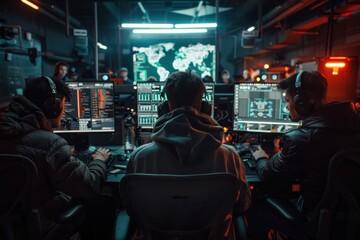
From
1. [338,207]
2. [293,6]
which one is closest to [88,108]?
[338,207]

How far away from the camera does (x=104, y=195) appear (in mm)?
2139

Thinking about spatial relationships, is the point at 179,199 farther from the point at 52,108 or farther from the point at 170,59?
the point at 170,59

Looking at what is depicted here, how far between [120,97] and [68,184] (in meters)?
1.30

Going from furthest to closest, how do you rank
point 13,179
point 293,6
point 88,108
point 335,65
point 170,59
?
point 170,59 → point 293,6 → point 335,65 → point 88,108 → point 13,179

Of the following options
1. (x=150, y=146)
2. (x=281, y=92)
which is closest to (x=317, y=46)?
(x=281, y=92)

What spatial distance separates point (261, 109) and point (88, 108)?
1362mm

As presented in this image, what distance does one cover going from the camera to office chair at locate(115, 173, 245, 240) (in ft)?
3.30

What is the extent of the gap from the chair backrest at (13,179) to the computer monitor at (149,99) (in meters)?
1.23

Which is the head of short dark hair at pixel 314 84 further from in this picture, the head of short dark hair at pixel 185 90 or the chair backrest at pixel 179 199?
the chair backrest at pixel 179 199

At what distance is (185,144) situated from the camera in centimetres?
109

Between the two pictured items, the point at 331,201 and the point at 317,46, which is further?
the point at 317,46

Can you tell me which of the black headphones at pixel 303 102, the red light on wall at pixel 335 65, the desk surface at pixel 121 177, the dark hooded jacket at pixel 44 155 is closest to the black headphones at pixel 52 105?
the dark hooded jacket at pixel 44 155

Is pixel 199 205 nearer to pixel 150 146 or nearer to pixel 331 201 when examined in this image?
pixel 150 146

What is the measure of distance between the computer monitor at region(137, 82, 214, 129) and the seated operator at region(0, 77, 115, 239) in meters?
0.87
